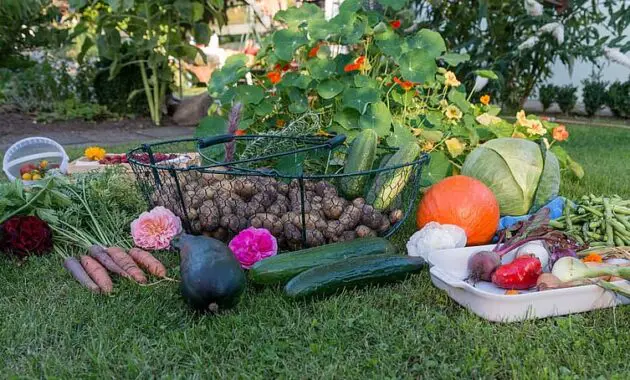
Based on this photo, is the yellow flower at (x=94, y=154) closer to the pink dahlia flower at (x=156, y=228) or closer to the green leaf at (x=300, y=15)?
the green leaf at (x=300, y=15)

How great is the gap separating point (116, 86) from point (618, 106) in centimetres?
662

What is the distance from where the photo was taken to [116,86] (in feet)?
21.6

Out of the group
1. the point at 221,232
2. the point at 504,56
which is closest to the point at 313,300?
the point at 221,232

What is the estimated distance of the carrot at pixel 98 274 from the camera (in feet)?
5.62

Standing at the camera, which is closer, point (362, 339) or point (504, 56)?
point (362, 339)

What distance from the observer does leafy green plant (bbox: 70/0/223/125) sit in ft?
19.2

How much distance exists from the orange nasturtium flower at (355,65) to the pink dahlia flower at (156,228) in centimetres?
134

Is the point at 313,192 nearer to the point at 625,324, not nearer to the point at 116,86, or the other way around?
the point at 625,324

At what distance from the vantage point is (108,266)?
73.0 inches

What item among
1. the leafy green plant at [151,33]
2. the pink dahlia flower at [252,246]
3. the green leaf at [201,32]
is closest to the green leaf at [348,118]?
the pink dahlia flower at [252,246]

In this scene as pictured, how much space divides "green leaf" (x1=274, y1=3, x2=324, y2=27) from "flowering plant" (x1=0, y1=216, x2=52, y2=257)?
1849mm

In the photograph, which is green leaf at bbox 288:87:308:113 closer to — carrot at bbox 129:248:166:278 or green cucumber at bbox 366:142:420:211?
green cucumber at bbox 366:142:420:211

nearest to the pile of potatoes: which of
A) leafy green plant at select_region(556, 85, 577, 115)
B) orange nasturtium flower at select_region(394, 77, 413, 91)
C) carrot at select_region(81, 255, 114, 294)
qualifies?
carrot at select_region(81, 255, 114, 294)

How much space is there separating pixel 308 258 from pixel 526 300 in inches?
26.7
